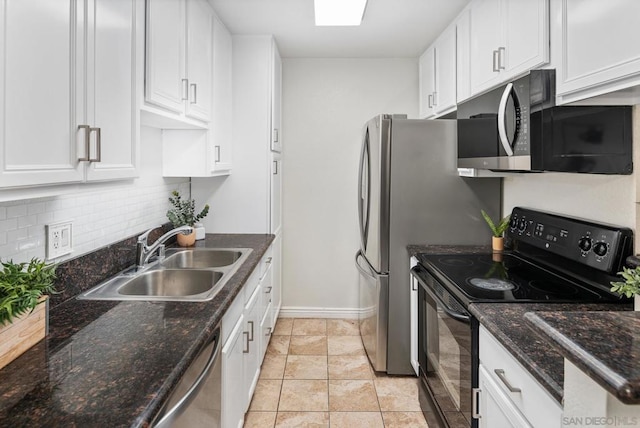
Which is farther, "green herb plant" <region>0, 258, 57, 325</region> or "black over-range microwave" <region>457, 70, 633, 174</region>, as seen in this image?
"black over-range microwave" <region>457, 70, 633, 174</region>

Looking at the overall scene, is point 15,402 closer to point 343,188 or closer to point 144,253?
point 144,253

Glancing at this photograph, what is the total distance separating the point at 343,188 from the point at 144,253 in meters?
2.07

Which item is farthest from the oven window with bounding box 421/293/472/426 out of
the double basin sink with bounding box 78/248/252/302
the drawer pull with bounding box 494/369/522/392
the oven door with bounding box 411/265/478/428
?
the double basin sink with bounding box 78/248/252/302

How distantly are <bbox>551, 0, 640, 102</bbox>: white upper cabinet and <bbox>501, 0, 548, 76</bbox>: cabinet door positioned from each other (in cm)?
7

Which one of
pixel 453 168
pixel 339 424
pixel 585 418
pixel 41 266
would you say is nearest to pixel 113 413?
pixel 41 266

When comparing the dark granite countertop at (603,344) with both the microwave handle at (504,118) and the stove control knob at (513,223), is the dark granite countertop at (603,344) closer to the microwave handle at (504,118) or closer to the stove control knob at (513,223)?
the microwave handle at (504,118)

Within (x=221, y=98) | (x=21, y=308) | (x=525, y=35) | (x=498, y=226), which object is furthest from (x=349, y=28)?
(x=21, y=308)

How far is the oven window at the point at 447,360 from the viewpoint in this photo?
157 cm

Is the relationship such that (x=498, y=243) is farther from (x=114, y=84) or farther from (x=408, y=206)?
(x=114, y=84)

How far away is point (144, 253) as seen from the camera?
2107 millimetres

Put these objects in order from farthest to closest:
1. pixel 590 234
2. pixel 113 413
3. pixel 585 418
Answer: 1. pixel 590 234
2. pixel 113 413
3. pixel 585 418

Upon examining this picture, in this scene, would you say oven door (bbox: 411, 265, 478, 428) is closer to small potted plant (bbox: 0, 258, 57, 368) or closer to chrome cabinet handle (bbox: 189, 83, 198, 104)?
small potted plant (bbox: 0, 258, 57, 368)

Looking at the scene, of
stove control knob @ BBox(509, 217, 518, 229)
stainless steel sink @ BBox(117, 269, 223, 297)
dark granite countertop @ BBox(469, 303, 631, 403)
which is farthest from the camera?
stove control knob @ BBox(509, 217, 518, 229)

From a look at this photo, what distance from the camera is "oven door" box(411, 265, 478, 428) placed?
1538 mm
